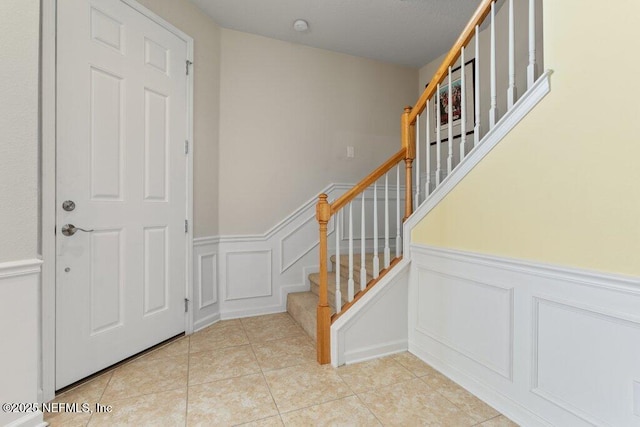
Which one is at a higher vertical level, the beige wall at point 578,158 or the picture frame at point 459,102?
the picture frame at point 459,102

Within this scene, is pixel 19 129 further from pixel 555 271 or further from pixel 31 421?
pixel 555 271

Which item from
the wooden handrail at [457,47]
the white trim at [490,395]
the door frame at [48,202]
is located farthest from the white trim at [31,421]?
the wooden handrail at [457,47]

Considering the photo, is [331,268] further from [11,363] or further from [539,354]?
[11,363]

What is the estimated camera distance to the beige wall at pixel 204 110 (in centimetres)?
243

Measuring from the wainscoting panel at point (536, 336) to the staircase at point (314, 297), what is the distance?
0.65 m

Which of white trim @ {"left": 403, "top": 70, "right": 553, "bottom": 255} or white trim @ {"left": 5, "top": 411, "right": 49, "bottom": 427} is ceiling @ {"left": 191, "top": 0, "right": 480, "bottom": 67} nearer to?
white trim @ {"left": 403, "top": 70, "right": 553, "bottom": 255}

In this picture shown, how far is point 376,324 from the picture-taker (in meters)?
2.02

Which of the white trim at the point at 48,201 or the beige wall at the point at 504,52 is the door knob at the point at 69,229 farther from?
the beige wall at the point at 504,52

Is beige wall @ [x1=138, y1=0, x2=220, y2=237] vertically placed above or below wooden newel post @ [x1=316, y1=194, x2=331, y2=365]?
above

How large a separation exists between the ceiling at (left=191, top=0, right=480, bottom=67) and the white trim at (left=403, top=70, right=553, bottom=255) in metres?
1.59

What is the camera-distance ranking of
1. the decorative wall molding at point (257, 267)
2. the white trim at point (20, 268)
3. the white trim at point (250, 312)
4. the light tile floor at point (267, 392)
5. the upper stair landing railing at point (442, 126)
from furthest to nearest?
the white trim at point (250, 312), the decorative wall molding at point (257, 267), the upper stair landing railing at point (442, 126), the light tile floor at point (267, 392), the white trim at point (20, 268)

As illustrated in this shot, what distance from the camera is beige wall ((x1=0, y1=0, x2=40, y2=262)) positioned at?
1291 mm

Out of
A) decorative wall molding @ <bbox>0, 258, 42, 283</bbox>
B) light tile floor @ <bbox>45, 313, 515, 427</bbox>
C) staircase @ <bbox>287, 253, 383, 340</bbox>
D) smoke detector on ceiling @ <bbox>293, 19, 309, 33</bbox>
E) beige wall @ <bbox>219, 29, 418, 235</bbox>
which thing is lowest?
light tile floor @ <bbox>45, 313, 515, 427</bbox>


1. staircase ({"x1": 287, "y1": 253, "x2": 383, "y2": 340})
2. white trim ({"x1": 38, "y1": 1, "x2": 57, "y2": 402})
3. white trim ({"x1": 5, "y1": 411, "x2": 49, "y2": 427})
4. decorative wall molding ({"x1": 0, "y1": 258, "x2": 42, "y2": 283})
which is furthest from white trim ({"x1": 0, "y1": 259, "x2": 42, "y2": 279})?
staircase ({"x1": 287, "y1": 253, "x2": 383, "y2": 340})
